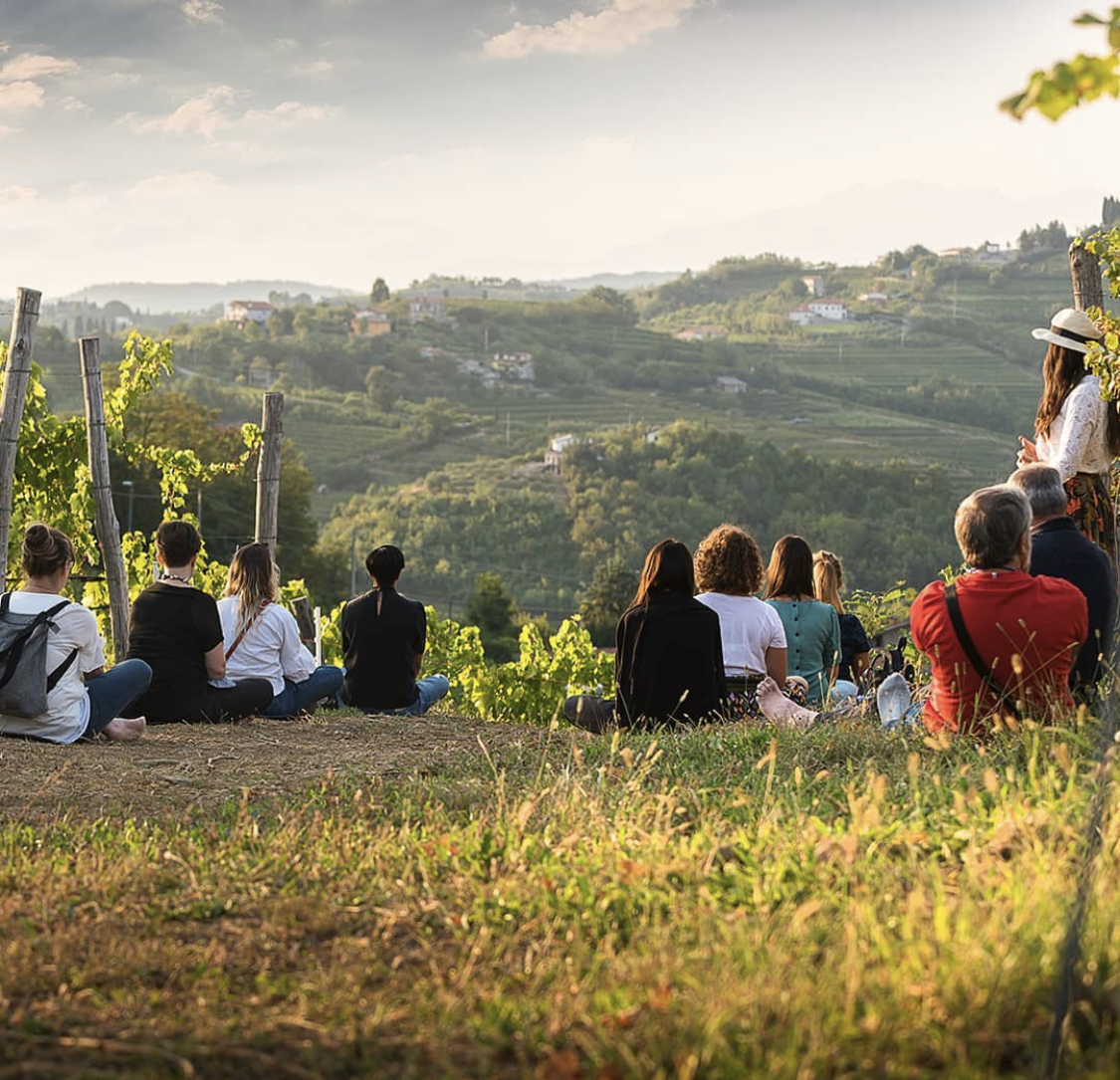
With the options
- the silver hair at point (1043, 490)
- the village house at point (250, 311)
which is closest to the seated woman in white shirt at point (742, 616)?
the silver hair at point (1043, 490)

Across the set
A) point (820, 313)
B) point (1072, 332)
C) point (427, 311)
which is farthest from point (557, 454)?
point (1072, 332)

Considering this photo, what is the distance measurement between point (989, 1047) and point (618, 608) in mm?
52130

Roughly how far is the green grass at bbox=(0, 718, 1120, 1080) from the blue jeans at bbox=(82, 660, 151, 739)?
193 cm

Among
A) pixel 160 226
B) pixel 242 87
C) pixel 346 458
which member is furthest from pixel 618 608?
pixel 160 226

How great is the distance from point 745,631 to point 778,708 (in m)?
0.53

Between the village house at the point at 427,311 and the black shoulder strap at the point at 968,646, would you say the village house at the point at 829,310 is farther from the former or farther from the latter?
the black shoulder strap at the point at 968,646

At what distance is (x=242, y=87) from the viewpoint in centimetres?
16062

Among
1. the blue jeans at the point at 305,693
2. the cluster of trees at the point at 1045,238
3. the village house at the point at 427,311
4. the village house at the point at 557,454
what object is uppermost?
the cluster of trees at the point at 1045,238

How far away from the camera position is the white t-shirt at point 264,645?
7.42 meters

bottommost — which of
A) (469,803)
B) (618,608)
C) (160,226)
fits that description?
(618,608)

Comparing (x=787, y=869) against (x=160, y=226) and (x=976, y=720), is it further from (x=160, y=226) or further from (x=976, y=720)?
(x=160, y=226)

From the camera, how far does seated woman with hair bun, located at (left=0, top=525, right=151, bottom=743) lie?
5828 millimetres

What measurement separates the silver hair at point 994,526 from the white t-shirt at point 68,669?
3636 millimetres

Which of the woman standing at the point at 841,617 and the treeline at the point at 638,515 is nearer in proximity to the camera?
the woman standing at the point at 841,617
